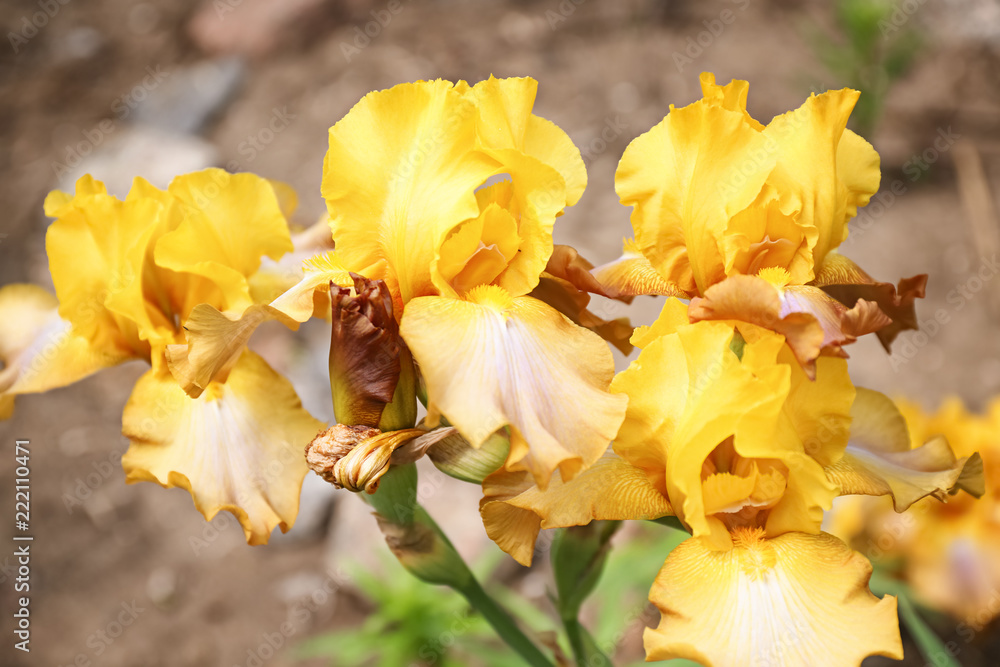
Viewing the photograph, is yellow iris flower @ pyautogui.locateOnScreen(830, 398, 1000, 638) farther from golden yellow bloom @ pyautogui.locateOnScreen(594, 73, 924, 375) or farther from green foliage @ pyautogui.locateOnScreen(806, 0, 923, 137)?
green foliage @ pyautogui.locateOnScreen(806, 0, 923, 137)

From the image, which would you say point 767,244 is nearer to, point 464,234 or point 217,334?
point 464,234

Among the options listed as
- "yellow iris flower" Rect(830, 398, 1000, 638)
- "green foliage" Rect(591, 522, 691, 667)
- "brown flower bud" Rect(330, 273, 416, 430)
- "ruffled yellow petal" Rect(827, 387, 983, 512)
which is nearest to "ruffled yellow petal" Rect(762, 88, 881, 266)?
"ruffled yellow petal" Rect(827, 387, 983, 512)

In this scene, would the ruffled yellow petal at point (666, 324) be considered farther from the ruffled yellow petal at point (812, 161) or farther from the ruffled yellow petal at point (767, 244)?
the ruffled yellow petal at point (812, 161)

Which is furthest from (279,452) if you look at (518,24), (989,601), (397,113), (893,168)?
Answer: (518,24)

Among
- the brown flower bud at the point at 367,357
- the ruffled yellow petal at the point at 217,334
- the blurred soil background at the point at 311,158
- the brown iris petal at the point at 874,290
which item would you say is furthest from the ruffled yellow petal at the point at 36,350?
the blurred soil background at the point at 311,158

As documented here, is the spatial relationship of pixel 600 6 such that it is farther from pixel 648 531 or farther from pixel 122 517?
pixel 122 517

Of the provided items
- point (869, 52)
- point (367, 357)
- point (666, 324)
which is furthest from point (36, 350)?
point (869, 52)

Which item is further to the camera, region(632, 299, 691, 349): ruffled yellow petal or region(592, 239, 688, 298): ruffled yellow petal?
region(592, 239, 688, 298): ruffled yellow petal
